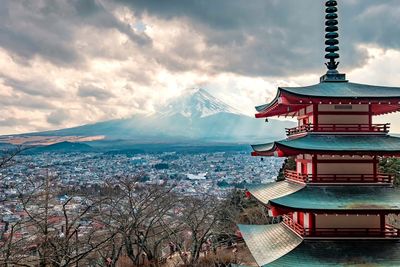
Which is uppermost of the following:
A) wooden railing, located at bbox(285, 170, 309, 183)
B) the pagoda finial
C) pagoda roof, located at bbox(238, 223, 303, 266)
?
the pagoda finial

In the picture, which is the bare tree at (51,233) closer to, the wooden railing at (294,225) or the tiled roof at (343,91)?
the wooden railing at (294,225)

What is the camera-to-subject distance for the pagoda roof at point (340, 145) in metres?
12.8

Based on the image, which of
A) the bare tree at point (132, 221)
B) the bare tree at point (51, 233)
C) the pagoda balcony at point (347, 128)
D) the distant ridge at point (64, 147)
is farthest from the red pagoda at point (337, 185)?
the distant ridge at point (64, 147)

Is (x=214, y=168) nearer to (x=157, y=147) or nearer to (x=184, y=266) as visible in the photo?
(x=157, y=147)

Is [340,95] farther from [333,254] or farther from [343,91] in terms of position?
[333,254]

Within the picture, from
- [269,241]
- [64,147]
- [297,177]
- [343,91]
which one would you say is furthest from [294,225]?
[64,147]

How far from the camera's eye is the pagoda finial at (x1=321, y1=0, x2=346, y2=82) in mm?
15086

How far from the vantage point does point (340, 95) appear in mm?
13469

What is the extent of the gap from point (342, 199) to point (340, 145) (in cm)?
171

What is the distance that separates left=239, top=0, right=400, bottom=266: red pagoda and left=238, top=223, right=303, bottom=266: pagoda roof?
57 mm

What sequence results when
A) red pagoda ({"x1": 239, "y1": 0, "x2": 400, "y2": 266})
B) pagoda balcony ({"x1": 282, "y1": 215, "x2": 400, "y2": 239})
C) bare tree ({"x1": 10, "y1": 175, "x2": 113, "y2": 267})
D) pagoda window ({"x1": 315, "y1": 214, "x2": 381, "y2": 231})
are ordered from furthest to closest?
bare tree ({"x1": 10, "y1": 175, "x2": 113, "y2": 267}) < pagoda window ({"x1": 315, "y1": 214, "x2": 381, "y2": 231}) < pagoda balcony ({"x1": 282, "y1": 215, "x2": 400, "y2": 239}) < red pagoda ({"x1": 239, "y1": 0, "x2": 400, "y2": 266})

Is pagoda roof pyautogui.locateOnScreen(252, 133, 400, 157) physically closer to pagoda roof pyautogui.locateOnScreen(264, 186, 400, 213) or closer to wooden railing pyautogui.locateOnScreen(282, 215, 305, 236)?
pagoda roof pyautogui.locateOnScreen(264, 186, 400, 213)

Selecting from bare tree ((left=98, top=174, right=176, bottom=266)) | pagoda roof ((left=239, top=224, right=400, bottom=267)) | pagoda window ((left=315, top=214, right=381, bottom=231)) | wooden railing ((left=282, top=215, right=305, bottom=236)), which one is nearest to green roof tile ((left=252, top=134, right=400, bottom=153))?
pagoda window ((left=315, top=214, right=381, bottom=231))

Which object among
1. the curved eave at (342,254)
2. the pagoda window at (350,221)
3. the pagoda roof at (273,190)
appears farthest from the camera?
the pagoda roof at (273,190)
